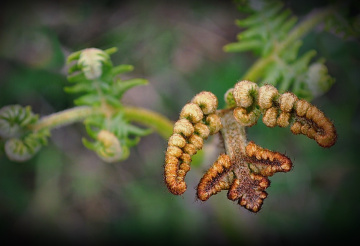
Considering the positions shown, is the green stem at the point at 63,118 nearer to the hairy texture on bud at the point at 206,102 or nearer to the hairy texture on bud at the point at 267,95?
the hairy texture on bud at the point at 206,102

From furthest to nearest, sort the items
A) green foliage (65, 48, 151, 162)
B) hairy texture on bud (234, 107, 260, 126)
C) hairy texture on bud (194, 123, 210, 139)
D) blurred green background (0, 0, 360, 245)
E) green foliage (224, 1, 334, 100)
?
blurred green background (0, 0, 360, 245)
green foliage (224, 1, 334, 100)
green foliage (65, 48, 151, 162)
hairy texture on bud (234, 107, 260, 126)
hairy texture on bud (194, 123, 210, 139)

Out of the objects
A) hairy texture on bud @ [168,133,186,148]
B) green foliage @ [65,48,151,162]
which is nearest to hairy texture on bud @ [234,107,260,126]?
hairy texture on bud @ [168,133,186,148]

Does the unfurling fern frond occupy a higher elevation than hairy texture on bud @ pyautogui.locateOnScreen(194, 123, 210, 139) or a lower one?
higher

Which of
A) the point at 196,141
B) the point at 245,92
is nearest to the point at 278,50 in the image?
the point at 245,92

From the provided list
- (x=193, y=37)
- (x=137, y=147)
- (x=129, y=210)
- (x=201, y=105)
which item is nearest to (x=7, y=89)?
(x=137, y=147)

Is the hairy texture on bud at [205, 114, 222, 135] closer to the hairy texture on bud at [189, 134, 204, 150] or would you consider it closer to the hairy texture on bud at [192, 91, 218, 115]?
the hairy texture on bud at [192, 91, 218, 115]

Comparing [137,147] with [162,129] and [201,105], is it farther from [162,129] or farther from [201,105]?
[201,105]

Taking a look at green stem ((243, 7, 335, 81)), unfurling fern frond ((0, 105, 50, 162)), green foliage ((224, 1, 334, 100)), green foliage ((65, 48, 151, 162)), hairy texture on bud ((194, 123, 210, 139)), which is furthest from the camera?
green stem ((243, 7, 335, 81))
